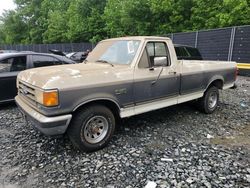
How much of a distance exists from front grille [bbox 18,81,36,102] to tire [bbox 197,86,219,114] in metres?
4.12

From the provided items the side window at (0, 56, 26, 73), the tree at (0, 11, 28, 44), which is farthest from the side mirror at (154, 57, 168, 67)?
the tree at (0, 11, 28, 44)

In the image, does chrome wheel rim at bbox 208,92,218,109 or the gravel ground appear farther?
chrome wheel rim at bbox 208,92,218,109

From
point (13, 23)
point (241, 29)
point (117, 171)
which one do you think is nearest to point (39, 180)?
point (117, 171)

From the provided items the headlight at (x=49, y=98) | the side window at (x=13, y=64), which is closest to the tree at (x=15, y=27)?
the side window at (x=13, y=64)

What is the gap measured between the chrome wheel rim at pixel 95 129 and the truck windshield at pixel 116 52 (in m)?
1.21

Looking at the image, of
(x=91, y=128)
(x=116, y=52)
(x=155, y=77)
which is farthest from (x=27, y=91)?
(x=155, y=77)

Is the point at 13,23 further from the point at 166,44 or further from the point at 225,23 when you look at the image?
the point at 166,44

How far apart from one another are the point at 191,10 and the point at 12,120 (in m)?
18.5

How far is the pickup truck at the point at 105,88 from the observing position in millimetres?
3436

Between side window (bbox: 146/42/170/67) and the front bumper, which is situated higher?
side window (bbox: 146/42/170/67)

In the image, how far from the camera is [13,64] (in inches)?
249

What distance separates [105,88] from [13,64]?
3.82 metres

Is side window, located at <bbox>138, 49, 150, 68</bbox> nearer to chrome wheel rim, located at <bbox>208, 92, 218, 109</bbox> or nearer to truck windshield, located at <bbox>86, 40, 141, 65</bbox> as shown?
truck windshield, located at <bbox>86, 40, 141, 65</bbox>

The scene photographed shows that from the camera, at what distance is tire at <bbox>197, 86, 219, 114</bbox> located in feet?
19.4
